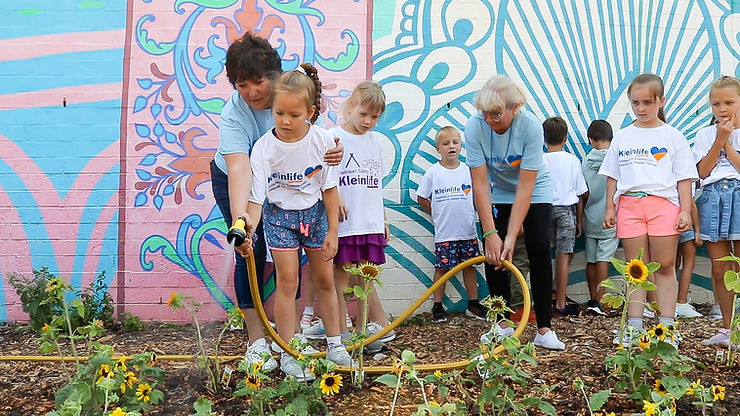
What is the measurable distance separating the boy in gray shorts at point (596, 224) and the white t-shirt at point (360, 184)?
1839mm

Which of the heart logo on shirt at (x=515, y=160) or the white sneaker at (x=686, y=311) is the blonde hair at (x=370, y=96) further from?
the white sneaker at (x=686, y=311)

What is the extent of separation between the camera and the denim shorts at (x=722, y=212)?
3852mm

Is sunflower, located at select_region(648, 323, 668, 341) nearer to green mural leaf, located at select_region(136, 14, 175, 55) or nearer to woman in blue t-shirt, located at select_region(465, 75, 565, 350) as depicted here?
woman in blue t-shirt, located at select_region(465, 75, 565, 350)

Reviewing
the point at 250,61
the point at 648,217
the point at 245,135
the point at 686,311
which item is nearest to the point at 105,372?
the point at 245,135

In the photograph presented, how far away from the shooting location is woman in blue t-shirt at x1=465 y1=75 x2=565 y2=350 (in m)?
3.58

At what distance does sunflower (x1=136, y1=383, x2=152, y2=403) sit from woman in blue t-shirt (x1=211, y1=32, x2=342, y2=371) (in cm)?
58

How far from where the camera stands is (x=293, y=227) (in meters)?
3.13

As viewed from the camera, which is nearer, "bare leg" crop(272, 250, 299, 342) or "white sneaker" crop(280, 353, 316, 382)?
"white sneaker" crop(280, 353, 316, 382)

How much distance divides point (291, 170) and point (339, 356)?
0.85 m

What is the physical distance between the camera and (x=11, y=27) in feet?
15.6

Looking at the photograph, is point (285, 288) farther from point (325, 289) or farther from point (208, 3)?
point (208, 3)

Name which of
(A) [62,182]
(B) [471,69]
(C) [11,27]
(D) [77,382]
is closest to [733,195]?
(B) [471,69]

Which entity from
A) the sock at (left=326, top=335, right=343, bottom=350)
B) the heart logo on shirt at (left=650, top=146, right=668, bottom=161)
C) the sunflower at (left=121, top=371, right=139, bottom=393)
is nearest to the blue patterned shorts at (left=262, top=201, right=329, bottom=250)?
the sock at (left=326, top=335, right=343, bottom=350)

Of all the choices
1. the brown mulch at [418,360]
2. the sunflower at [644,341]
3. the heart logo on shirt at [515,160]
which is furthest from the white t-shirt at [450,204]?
the sunflower at [644,341]
